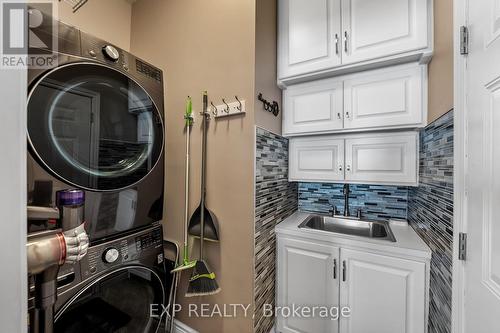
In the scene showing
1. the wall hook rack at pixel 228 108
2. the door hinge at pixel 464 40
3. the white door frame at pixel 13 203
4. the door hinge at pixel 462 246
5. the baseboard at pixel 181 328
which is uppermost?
the door hinge at pixel 464 40

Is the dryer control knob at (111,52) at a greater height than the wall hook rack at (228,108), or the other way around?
the dryer control knob at (111,52)

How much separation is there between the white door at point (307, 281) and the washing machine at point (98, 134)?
886 mm

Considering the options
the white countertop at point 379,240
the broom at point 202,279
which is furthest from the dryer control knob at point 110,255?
the white countertop at point 379,240

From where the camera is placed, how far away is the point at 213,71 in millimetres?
1315

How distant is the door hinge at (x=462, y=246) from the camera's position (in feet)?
2.51

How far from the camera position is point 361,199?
1.68m

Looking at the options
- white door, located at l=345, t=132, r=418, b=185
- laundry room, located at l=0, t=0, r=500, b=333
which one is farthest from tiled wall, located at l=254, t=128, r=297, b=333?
white door, located at l=345, t=132, r=418, b=185

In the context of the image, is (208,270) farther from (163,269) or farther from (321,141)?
(321,141)

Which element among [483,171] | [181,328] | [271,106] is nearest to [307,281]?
[181,328]

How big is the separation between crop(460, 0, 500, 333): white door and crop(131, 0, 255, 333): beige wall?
3.00 feet

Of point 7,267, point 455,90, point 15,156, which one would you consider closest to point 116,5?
point 15,156

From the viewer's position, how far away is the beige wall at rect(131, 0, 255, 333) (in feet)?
3.96

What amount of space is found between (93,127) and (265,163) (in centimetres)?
92

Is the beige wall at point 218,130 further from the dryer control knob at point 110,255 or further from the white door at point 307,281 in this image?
the dryer control knob at point 110,255
